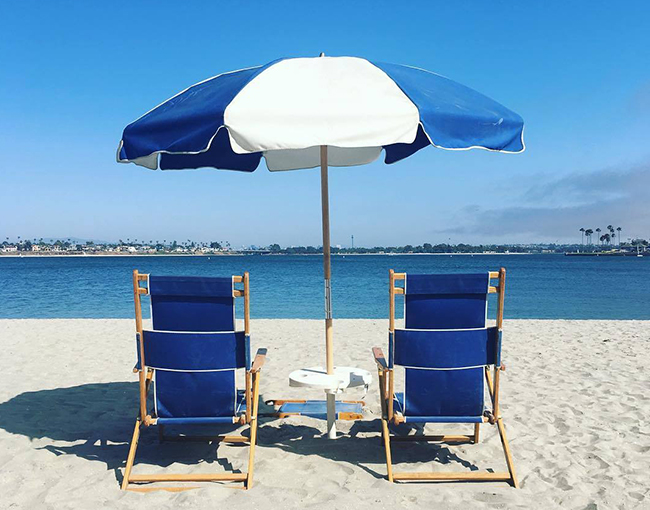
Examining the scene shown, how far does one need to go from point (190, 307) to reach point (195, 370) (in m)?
0.35

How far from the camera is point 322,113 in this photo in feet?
8.65

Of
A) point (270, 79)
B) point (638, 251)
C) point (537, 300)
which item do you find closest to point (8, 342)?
point (270, 79)

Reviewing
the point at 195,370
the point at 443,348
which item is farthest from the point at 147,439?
the point at 443,348

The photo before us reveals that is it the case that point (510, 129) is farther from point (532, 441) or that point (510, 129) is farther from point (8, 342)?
→ point (8, 342)

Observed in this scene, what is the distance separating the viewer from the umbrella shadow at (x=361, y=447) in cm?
323

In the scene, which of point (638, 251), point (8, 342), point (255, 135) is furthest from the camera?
point (638, 251)

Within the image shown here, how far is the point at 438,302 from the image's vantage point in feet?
9.84

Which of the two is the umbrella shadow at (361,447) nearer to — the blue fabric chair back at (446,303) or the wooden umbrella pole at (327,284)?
the wooden umbrella pole at (327,284)

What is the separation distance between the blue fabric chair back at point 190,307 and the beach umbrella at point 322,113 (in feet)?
2.45

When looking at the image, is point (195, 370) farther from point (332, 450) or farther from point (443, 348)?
point (443, 348)

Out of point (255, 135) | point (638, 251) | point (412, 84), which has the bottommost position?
point (638, 251)

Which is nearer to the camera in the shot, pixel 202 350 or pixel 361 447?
pixel 202 350

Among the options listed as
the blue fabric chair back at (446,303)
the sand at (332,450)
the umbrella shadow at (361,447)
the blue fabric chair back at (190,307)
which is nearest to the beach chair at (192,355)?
the blue fabric chair back at (190,307)

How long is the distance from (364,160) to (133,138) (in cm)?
241
